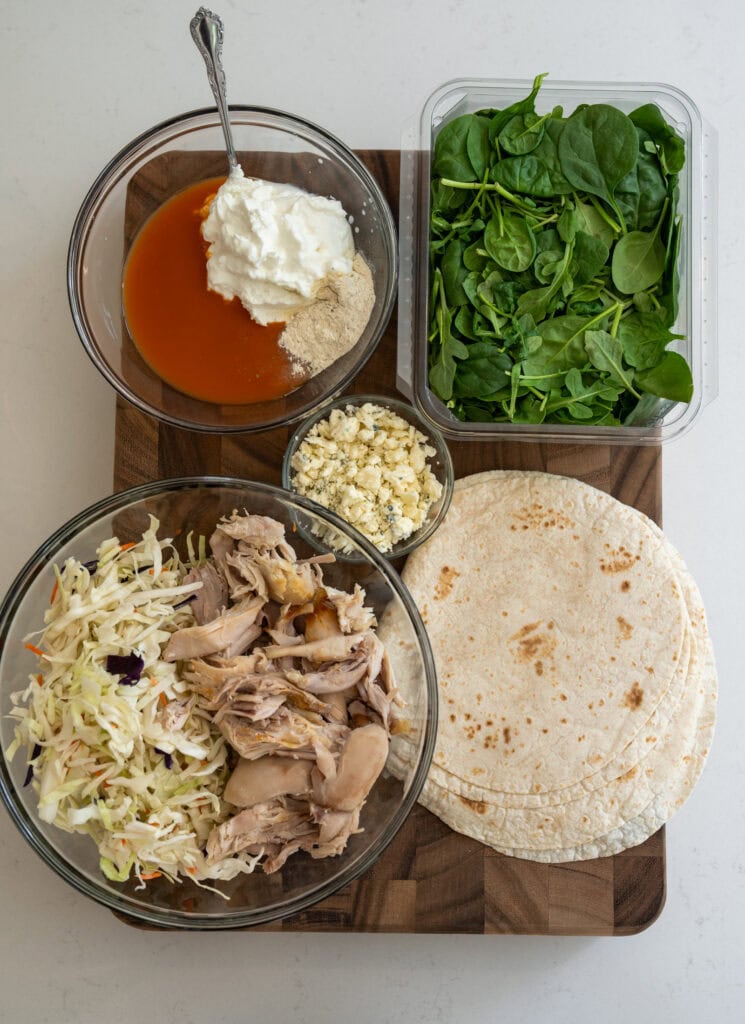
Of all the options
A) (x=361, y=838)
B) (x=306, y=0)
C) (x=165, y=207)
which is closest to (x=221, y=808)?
(x=361, y=838)

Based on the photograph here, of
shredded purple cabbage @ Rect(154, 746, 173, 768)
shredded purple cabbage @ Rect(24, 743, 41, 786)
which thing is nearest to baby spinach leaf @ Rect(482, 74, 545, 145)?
shredded purple cabbage @ Rect(154, 746, 173, 768)

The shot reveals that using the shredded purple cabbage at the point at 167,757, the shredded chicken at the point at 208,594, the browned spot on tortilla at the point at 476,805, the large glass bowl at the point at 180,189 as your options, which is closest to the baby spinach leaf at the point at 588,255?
the large glass bowl at the point at 180,189

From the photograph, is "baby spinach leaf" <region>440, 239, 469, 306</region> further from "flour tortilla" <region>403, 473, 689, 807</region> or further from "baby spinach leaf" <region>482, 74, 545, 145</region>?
"flour tortilla" <region>403, 473, 689, 807</region>

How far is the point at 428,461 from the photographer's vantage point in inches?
96.0

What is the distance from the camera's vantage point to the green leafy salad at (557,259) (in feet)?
7.42

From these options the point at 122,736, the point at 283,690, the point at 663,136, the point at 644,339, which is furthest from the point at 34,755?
the point at 663,136

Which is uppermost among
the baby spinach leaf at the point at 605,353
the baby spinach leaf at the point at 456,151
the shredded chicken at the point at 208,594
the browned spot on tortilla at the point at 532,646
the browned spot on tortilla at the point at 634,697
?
the baby spinach leaf at the point at 456,151

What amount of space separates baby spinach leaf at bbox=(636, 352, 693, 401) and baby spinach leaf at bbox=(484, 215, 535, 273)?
0.41 m

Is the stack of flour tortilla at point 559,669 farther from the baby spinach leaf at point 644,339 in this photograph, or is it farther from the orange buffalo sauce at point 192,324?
the orange buffalo sauce at point 192,324

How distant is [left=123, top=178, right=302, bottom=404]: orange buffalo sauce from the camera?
7.54ft

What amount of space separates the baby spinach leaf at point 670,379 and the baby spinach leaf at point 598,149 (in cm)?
42

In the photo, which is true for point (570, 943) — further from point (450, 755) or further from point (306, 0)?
point (306, 0)

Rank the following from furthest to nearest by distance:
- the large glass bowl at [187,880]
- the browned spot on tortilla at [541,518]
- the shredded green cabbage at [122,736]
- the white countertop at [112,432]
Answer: the white countertop at [112,432], the browned spot on tortilla at [541,518], the large glass bowl at [187,880], the shredded green cabbage at [122,736]

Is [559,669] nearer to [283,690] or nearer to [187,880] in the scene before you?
[283,690]
